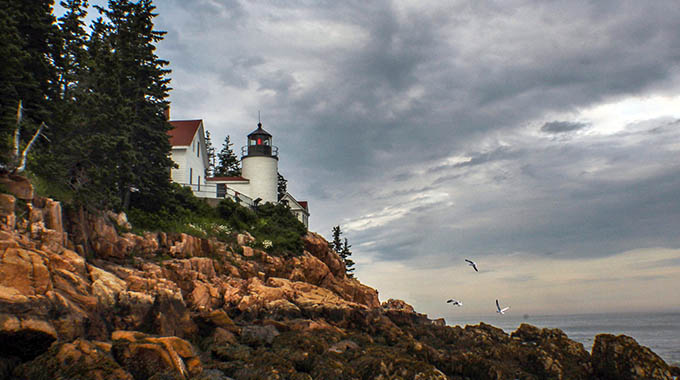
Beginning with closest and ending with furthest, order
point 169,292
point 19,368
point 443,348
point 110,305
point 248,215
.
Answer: point 19,368, point 110,305, point 169,292, point 443,348, point 248,215

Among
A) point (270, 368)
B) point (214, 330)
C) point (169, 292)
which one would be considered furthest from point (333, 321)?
point (270, 368)

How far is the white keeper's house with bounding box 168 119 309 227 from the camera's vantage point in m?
40.0

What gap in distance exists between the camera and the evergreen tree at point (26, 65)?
19.3 m

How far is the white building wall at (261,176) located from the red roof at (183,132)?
569 cm

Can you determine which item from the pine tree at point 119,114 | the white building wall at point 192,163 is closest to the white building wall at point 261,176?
the white building wall at point 192,163

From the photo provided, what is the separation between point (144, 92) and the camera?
2914 centimetres

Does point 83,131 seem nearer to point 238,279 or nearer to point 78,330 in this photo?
point 238,279

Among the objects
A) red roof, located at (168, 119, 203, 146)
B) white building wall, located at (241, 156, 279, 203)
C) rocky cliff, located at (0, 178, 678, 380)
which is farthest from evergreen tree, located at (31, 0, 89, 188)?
white building wall, located at (241, 156, 279, 203)

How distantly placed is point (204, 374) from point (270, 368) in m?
1.94

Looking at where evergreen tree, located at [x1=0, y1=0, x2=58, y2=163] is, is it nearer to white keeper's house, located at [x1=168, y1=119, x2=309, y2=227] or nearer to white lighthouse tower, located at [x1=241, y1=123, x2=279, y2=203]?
white keeper's house, located at [x1=168, y1=119, x2=309, y2=227]

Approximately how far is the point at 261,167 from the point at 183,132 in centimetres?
770

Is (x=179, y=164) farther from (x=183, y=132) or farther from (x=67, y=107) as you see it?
(x=67, y=107)

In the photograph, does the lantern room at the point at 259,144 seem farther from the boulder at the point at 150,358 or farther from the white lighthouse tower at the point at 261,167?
the boulder at the point at 150,358

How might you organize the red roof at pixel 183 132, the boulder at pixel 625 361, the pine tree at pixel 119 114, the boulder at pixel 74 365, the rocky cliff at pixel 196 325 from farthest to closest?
the red roof at pixel 183 132, the pine tree at pixel 119 114, the boulder at pixel 625 361, the rocky cliff at pixel 196 325, the boulder at pixel 74 365
